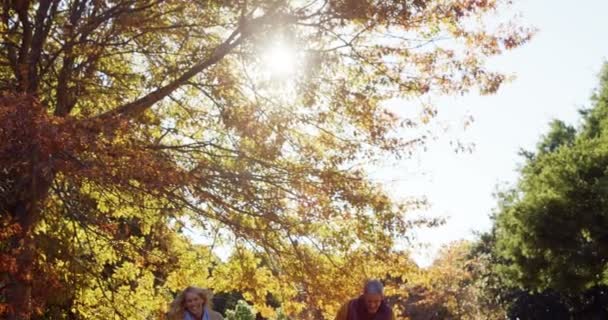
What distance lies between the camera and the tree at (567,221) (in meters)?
31.9

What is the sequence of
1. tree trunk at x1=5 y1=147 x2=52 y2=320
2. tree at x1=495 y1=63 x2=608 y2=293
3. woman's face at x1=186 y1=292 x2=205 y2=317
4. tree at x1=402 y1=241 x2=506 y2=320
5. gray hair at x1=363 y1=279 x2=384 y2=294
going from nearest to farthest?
woman's face at x1=186 y1=292 x2=205 y2=317, gray hair at x1=363 y1=279 x2=384 y2=294, tree trunk at x1=5 y1=147 x2=52 y2=320, tree at x1=495 y1=63 x2=608 y2=293, tree at x1=402 y1=241 x2=506 y2=320

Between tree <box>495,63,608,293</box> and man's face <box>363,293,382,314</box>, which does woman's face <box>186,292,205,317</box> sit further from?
tree <box>495,63,608,293</box>

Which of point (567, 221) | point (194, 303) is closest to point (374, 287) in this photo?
point (194, 303)

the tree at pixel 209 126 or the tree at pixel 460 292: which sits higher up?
the tree at pixel 460 292

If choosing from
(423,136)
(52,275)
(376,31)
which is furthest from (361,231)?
(52,275)

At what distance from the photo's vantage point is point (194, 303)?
6.86m

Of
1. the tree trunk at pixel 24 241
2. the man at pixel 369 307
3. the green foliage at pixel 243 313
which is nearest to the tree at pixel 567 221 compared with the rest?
the green foliage at pixel 243 313

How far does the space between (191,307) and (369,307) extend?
1.58m

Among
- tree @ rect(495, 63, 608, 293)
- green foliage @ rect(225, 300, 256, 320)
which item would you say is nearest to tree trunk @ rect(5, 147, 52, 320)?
tree @ rect(495, 63, 608, 293)

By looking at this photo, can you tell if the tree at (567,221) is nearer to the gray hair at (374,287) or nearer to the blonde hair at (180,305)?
the gray hair at (374,287)

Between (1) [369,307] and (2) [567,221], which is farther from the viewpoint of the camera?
(2) [567,221]

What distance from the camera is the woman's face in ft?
22.5

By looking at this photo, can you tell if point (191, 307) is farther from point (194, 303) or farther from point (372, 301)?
point (372, 301)

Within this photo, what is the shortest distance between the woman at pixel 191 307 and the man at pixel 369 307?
49.0 inches
